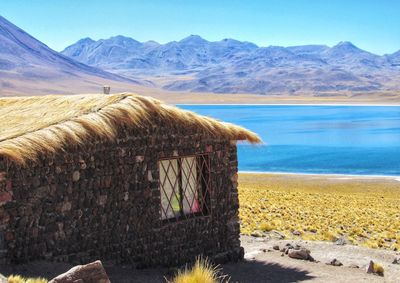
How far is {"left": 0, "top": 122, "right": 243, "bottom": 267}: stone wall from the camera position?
26.9ft

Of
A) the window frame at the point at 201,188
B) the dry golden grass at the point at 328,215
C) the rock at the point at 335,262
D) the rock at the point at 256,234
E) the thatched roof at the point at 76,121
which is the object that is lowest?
the dry golden grass at the point at 328,215

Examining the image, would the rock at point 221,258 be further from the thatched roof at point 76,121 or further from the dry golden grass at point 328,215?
the dry golden grass at point 328,215

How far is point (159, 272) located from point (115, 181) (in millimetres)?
1538

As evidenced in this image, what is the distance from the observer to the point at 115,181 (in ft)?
30.6

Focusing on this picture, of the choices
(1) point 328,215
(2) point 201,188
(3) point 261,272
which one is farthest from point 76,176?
(1) point 328,215

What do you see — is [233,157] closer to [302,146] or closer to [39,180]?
[39,180]

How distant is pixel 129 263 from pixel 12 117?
2843mm

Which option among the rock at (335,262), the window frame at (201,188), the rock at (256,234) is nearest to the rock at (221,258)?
the window frame at (201,188)

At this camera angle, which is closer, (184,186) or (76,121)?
(76,121)

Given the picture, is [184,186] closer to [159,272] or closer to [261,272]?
[159,272]

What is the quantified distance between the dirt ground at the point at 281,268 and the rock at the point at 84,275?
5.21ft

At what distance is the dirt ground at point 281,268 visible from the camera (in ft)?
27.5

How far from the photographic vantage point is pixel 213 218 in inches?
432

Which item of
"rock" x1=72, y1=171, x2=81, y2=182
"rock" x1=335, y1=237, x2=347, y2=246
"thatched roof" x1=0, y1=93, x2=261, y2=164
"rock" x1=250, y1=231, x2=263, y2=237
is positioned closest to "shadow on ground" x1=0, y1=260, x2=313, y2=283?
"rock" x1=72, y1=171, x2=81, y2=182
